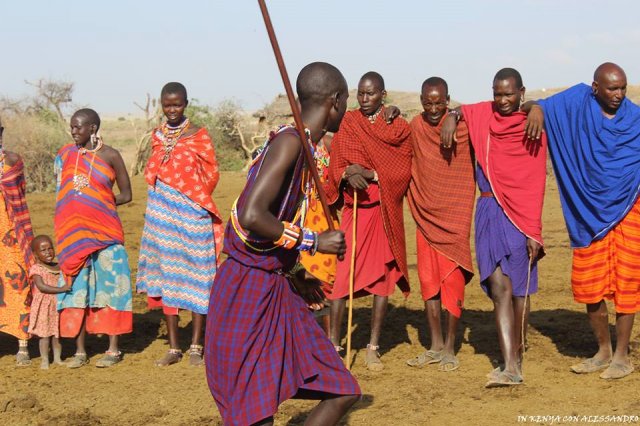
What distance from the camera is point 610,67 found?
586 centimetres

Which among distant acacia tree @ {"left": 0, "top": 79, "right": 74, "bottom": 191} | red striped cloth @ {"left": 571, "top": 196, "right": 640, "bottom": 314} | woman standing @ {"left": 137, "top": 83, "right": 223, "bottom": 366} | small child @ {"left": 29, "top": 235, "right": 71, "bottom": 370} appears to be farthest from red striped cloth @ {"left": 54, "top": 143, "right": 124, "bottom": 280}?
distant acacia tree @ {"left": 0, "top": 79, "right": 74, "bottom": 191}

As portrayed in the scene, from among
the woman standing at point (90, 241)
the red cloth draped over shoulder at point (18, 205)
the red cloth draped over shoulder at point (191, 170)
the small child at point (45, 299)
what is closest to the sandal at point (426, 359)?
the red cloth draped over shoulder at point (191, 170)

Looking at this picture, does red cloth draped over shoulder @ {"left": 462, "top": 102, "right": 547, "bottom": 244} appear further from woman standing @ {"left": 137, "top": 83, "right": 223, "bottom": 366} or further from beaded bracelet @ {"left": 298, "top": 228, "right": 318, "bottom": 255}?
beaded bracelet @ {"left": 298, "top": 228, "right": 318, "bottom": 255}

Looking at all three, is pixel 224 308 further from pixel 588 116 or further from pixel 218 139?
pixel 218 139

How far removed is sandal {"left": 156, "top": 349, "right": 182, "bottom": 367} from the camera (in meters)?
6.78

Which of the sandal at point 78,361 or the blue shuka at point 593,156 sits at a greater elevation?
the blue shuka at point 593,156

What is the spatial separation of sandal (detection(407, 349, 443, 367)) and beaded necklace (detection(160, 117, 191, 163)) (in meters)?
2.46

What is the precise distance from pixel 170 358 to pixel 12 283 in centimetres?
140

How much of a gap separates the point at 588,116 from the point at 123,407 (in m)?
3.71

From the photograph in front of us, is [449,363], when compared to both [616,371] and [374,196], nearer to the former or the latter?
[616,371]

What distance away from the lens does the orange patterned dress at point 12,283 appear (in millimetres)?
6875

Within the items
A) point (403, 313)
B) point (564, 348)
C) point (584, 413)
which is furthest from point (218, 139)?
point (584, 413)

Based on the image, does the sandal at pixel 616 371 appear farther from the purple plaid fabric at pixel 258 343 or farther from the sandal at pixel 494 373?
the purple plaid fabric at pixel 258 343

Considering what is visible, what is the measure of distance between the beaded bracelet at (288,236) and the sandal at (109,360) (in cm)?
360
